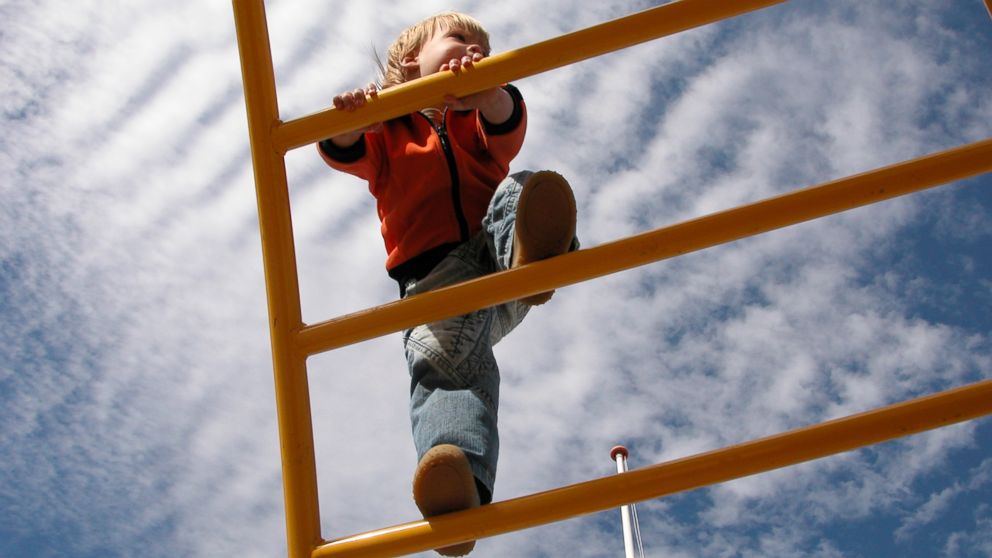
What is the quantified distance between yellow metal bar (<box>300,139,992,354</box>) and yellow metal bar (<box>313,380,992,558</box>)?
0.26 metres

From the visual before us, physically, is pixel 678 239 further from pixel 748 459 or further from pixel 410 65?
pixel 410 65

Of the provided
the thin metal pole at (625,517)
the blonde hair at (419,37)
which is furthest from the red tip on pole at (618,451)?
the blonde hair at (419,37)

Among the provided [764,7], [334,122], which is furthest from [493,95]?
[764,7]

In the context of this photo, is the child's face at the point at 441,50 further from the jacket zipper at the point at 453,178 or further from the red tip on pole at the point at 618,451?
the red tip on pole at the point at 618,451

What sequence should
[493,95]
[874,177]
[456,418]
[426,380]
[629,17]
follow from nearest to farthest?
[874,177] → [629,17] → [456,418] → [426,380] → [493,95]

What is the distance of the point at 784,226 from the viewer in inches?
51.8

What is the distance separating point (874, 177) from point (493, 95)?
0.82 meters

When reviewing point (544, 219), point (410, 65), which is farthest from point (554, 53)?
point (410, 65)

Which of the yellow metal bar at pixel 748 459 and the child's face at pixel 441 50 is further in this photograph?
the child's face at pixel 441 50

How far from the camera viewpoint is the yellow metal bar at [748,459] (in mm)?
1239

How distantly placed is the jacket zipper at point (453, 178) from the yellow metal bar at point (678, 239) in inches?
21.8

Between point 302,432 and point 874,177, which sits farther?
point 302,432

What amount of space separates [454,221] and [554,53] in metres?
0.59

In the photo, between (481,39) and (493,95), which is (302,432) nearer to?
(493,95)
